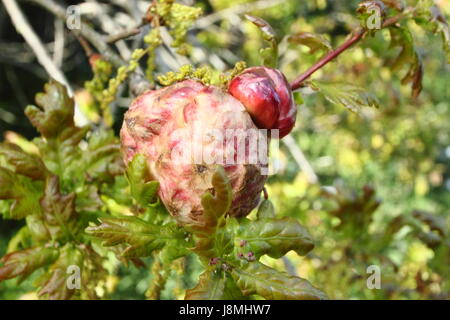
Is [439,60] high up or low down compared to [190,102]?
up

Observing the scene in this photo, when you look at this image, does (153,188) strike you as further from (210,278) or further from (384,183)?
(384,183)

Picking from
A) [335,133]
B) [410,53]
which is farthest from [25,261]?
[335,133]

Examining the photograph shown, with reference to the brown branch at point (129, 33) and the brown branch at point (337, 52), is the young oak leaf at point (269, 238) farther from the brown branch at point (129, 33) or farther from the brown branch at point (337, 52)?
the brown branch at point (129, 33)

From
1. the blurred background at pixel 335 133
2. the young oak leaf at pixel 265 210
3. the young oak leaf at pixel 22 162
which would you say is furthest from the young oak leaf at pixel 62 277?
the blurred background at pixel 335 133

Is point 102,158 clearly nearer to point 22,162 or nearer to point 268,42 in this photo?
point 22,162

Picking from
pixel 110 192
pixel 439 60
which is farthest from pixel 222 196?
pixel 439 60
